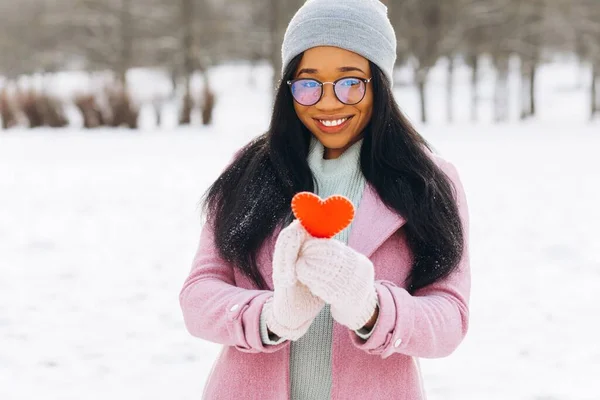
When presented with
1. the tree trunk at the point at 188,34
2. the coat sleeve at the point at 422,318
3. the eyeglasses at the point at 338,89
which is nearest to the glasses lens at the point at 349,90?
the eyeglasses at the point at 338,89

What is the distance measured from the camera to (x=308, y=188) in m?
1.46

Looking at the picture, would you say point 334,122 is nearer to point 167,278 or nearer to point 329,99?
point 329,99

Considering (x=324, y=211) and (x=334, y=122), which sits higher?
(x=334, y=122)

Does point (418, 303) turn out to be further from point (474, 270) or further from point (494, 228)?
point (494, 228)

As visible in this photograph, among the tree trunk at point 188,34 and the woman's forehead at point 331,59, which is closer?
the woman's forehead at point 331,59

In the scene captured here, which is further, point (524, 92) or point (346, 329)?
point (524, 92)

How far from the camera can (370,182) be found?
141 cm

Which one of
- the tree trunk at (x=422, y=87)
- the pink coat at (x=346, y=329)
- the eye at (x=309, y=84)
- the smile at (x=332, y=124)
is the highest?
the tree trunk at (x=422, y=87)

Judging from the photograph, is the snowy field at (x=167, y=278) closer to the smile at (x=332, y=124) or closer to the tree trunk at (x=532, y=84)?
the smile at (x=332, y=124)

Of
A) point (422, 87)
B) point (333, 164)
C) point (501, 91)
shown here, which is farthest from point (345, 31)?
point (501, 91)

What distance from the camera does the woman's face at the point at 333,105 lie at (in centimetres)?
137

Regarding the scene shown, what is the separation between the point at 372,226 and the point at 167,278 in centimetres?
362

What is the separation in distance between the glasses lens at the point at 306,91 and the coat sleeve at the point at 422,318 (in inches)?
17.5

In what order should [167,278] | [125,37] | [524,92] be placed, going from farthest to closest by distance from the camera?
1. [125,37]
2. [524,92]
3. [167,278]
